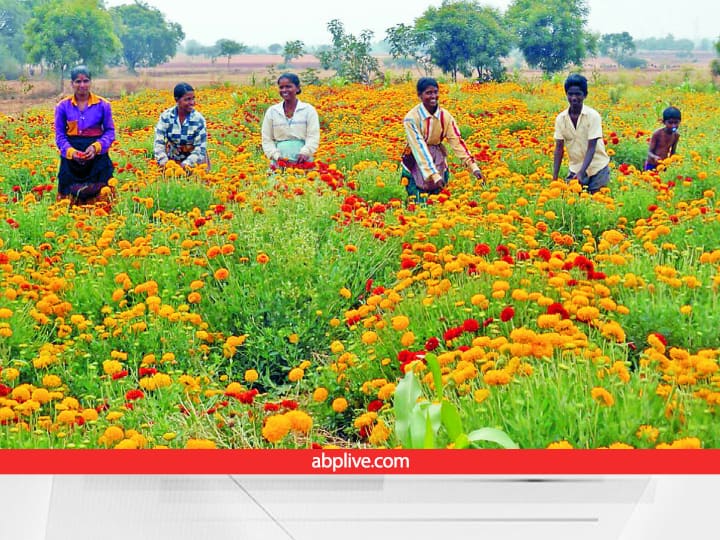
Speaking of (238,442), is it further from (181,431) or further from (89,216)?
(89,216)

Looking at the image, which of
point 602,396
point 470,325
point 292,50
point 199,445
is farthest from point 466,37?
point 199,445

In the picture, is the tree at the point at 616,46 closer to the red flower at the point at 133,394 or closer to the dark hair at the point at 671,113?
the dark hair at the point at 671,113

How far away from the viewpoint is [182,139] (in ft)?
14.2

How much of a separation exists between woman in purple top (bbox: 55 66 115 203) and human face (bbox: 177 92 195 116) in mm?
368

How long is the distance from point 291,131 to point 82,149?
3.38 ft

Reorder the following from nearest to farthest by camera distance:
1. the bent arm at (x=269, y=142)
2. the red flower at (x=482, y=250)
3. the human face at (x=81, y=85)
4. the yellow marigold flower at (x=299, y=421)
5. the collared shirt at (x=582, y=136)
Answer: the yellow marigold flower at (x=299, y=421) < the human face at (x=81, y=85) < the red flower at (x=482, y=250) < the collared shirt at (x=582, y=136) < the bent arm at (x=269, y=142)

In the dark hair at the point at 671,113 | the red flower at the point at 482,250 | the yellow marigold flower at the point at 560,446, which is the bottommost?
the yellow marigold flower at the point at 560,446

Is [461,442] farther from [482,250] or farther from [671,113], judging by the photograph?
[671,113]

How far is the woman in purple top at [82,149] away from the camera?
13.0ft

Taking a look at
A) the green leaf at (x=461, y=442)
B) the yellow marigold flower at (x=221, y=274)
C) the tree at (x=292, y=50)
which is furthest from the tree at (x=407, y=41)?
the green leaf at (x=461, y=442)

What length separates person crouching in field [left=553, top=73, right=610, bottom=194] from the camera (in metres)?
3.56

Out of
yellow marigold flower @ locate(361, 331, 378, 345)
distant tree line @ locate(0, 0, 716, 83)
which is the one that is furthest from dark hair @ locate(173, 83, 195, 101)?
yellow marigold flower @ locate(361, 331, 378, 345)

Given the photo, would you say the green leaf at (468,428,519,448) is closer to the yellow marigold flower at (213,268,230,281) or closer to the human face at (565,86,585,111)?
the yellow marigold flower at (213,268,230,281)

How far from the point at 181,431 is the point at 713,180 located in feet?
7.51
